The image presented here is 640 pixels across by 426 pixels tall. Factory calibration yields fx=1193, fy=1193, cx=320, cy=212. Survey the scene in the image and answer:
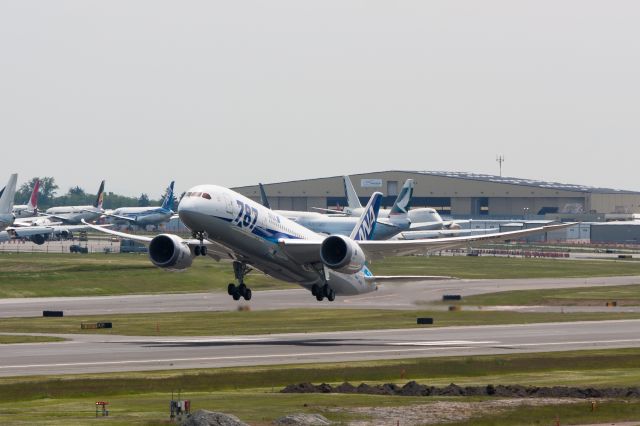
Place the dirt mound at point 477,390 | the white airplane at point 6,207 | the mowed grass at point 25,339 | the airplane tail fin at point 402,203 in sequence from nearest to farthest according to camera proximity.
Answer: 1. the dirt mound at point 477,390
2. the mowed grass at point 25,339
3. the white airplane at point 6,207
4. the airplane tail fin at point 402,203

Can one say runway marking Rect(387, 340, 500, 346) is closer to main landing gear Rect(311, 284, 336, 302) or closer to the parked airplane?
main landing gear Rect(311, 284, 336, 302)

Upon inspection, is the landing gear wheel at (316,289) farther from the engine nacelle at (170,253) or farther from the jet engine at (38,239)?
the jet engine at (38,239)

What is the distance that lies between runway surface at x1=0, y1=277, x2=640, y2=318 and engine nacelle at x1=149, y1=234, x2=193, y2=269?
2570 cm

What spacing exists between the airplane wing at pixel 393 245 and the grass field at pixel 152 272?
49.6 metres

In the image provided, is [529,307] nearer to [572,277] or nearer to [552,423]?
[572,277]

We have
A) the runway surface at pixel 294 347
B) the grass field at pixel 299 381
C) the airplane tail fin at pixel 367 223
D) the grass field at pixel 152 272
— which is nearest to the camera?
the grass field at pixel 299 381

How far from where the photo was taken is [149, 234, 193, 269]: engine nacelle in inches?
2714

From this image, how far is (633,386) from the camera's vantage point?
51.3 m

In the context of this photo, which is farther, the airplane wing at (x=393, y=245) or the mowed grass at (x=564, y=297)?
the mowed grass at (x=564, y=297)

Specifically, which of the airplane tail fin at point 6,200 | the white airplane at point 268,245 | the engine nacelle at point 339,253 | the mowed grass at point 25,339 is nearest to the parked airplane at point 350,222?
the airplane tail fin at point 6,200

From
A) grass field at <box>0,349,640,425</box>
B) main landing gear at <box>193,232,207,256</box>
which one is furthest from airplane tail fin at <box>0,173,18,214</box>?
grass field at <box>0,349,640,425</box>

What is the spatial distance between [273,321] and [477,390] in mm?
38586

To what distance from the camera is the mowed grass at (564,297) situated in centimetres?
10506

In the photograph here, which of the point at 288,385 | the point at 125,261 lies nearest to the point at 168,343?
the point at 288,385
